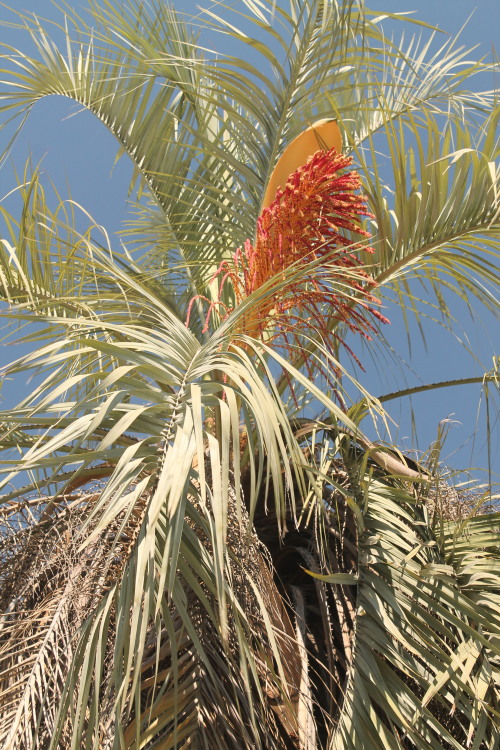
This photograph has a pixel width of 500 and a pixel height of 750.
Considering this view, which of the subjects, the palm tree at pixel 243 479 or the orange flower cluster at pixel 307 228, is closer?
the palm tree at pixel 243 479

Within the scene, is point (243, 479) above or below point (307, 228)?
below

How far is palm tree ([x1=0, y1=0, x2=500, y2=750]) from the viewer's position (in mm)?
1676

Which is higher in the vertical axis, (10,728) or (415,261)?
(415,261)

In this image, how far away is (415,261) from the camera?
3.26 meters

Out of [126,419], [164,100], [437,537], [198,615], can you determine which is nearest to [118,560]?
[198,615]

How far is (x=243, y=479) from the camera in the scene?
111 inches

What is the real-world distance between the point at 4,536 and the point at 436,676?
118 centimetres

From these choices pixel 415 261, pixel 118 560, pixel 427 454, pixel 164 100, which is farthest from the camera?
pixel 164 100

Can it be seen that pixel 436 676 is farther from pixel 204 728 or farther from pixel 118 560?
pixel 118 560

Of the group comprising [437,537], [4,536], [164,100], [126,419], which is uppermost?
[164,100]

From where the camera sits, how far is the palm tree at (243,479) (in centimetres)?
168

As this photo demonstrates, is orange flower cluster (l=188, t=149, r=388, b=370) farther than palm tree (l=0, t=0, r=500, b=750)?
Yes

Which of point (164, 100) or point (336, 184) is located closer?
point (336, 184)

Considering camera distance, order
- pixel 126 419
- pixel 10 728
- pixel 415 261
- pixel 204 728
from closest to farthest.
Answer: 1. pixel 126 419
2. pixel 10 728
3. pixel 204 728
4. pixel 415 261
